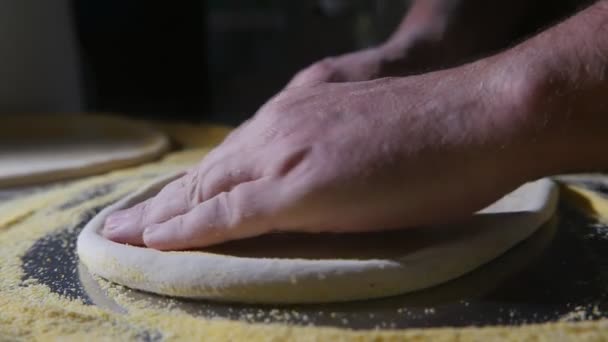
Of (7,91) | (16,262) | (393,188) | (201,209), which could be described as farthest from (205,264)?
(7,91)

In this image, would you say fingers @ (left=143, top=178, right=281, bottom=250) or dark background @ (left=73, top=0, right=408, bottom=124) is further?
dark background @ (left=73, top=0, right=408, bottom=124)

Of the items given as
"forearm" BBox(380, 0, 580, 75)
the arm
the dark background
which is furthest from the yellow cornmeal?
the dark background

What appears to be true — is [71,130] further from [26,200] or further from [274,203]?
[274,203]

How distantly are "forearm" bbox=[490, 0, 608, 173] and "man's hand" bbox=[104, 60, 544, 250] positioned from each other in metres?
0.02

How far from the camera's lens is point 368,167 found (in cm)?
62

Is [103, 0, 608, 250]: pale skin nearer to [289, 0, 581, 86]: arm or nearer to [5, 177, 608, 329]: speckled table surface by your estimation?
[5, 177, 608, 329]: speckled table surface

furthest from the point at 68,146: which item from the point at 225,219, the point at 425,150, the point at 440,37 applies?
the point at 425,150

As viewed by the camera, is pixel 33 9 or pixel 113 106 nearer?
pixel 33 9

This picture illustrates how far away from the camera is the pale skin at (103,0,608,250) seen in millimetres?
627

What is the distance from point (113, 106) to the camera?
2.31 metres

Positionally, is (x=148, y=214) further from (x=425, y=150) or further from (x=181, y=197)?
→ (x=425, y=150)

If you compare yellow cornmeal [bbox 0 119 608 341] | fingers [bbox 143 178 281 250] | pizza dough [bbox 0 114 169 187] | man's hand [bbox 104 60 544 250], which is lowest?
pizza dough [bbox 0 114 169 187]

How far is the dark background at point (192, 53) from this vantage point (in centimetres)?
212

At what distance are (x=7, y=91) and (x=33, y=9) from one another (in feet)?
0.80
